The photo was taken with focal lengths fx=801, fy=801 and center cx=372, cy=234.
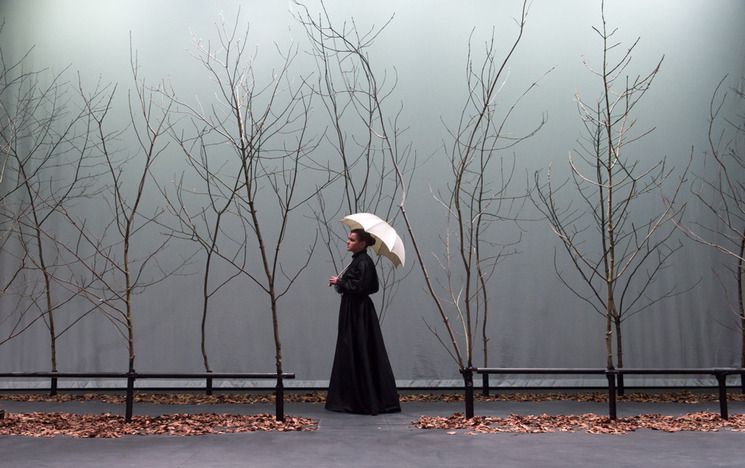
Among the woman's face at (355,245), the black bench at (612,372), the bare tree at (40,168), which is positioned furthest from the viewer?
the bare tree at (40,168)

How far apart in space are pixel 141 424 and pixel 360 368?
1744 millimetres

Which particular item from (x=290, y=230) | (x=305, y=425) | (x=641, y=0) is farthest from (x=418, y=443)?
(x=641, y=0)

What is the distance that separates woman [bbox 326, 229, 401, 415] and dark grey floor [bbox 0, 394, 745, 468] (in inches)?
23.0

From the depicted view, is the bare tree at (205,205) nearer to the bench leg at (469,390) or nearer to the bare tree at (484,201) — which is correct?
the bare tree at (484,201)

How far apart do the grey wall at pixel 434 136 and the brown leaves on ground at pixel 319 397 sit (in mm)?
582

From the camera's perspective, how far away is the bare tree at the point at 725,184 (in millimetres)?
8492

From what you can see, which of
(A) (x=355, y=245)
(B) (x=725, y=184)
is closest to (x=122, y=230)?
(A) (x=355, y=245)

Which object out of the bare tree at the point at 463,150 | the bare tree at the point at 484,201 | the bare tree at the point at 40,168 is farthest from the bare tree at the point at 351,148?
the bare tree at the point at 40,168

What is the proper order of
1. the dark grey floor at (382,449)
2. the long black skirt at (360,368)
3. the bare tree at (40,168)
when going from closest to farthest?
the dark grey floor at (382,449) → the long black skirt at (360,368) → the bare tree at (40,168)

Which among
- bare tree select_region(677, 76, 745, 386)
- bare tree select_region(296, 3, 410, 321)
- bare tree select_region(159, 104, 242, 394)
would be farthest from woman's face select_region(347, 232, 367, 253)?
bare tree select_region(677, 76, 745, 386)

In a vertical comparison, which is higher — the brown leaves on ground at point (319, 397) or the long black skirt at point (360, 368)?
the long black skirt at point (360, 368)

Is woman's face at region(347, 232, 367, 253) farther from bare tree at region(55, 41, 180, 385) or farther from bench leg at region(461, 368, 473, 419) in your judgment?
bare tree at region(55, 41, 180, 385)

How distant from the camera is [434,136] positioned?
859cm

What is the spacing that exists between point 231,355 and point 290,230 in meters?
1.45
